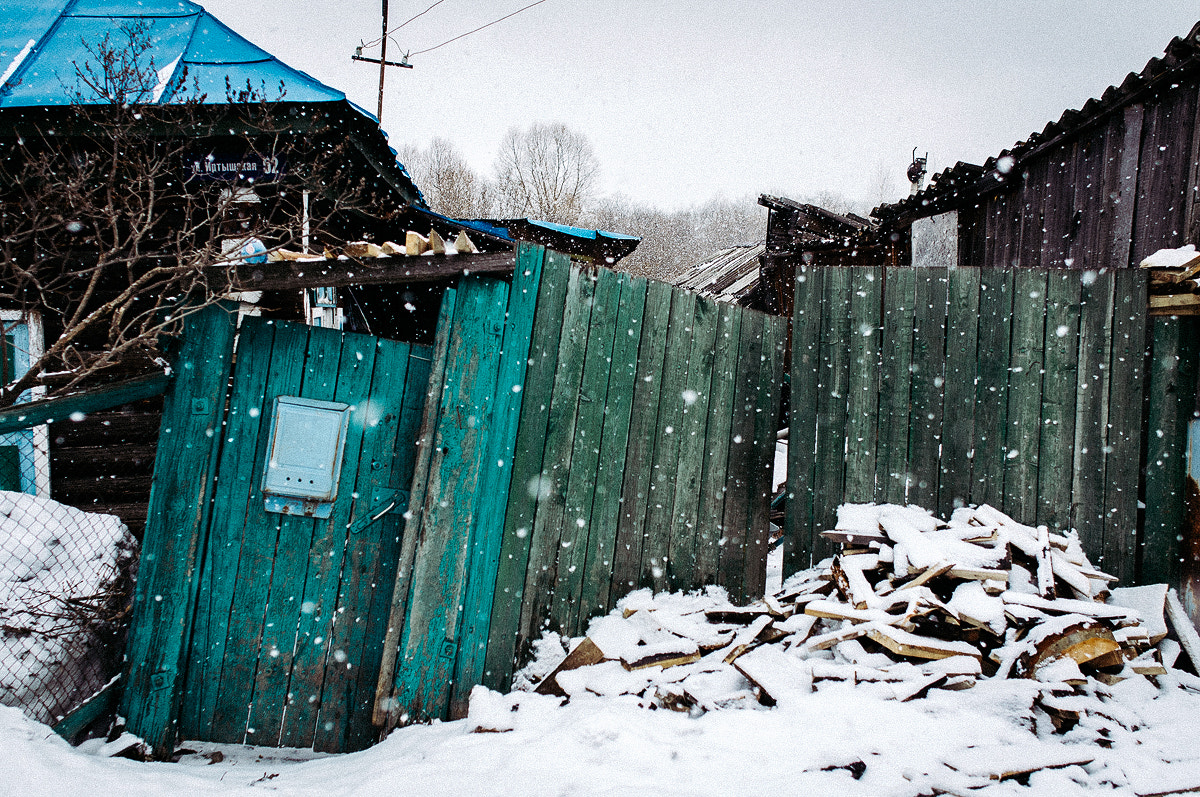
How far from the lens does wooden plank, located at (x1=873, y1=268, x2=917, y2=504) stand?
11.2 feet

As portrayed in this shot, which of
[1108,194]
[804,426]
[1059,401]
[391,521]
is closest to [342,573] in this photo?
[391,521]

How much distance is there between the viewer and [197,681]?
112 inches

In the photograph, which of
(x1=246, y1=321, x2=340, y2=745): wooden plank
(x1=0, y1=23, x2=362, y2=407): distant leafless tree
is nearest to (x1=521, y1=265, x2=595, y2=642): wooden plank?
(x1=246, y1=321, x2=340, y2=745): wooden plank

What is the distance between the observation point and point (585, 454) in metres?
3.15

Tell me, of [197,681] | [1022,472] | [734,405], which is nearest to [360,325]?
[197,681]

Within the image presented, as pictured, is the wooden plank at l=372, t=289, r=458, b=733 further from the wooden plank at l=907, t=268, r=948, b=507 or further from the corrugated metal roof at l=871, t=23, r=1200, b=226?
the corrugated metal roof at l=871, t=23, r=1200, b=226

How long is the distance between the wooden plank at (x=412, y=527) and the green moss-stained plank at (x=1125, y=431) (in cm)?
373

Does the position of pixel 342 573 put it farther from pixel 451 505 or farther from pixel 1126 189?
pixel 1126 189

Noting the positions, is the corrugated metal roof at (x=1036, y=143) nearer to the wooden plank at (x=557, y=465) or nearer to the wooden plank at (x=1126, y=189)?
the wooden plank at (x=1126, y=189)

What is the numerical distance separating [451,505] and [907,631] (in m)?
2.24

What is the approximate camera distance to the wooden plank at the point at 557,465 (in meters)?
3.01

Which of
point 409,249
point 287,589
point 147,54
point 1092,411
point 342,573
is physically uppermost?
point 147,54

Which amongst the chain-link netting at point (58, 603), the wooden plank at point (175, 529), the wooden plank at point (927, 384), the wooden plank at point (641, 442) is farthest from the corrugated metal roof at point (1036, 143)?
the chain-link netting at point (58, 603)

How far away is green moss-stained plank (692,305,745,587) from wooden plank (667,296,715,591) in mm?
32
